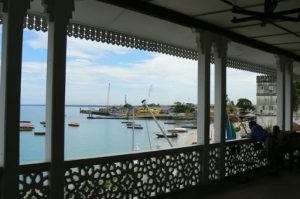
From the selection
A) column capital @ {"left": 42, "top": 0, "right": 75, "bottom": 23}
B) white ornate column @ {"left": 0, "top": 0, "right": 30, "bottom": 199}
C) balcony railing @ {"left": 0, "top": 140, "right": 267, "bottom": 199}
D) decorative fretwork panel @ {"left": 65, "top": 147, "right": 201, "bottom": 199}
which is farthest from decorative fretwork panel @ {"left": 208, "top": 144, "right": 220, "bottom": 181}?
white ornate column @ {"left": 0, "top": 0, "right": 30, "bottom": 199}

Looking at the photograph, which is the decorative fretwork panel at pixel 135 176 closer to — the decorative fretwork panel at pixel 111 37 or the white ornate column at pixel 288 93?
the decorative fretwork panel at pixel 111 37

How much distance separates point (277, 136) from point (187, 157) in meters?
2.84

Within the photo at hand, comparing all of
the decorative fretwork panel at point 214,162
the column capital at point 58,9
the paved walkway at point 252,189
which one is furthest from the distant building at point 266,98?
the column capital at point 58,9

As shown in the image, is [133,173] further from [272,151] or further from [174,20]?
[272,151]

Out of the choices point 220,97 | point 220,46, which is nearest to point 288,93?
point 220,97

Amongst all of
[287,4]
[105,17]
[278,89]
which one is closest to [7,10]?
[105,17]

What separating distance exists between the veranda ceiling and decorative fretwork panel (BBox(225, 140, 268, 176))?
2.04 metres

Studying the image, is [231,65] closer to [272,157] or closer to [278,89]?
[278,89]

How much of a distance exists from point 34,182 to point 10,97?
951 millimetres

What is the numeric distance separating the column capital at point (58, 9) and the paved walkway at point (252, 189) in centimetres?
300

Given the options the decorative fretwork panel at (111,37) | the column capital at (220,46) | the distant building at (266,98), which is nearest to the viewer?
the decorative fretwork panel at (111,37)

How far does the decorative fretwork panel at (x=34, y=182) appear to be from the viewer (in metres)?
3.83

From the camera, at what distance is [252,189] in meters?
6.22

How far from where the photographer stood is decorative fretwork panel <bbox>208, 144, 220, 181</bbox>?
6.62 m
